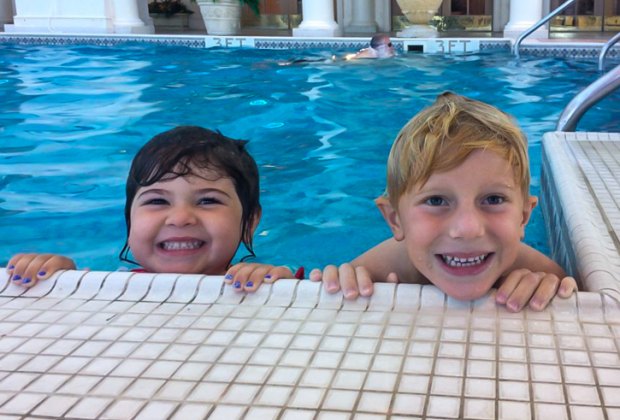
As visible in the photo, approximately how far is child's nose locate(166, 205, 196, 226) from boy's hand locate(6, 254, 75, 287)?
0.38m

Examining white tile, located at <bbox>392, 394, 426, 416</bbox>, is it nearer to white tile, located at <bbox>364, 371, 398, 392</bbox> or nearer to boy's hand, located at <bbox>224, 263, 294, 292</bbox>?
white tile, located at <bbox>364, 371, 398, 392</bbox>

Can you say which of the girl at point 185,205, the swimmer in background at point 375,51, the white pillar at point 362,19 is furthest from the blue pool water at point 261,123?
the white pillar at point 362,19

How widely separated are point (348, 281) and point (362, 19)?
15555mm

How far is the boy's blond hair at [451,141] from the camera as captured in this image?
1761 millimetres

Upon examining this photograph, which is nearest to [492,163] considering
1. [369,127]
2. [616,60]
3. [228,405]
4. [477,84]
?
[228,405]

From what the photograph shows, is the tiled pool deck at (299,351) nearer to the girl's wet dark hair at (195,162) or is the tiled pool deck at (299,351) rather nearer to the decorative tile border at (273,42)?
the girl's wet dark hair at (195,162)

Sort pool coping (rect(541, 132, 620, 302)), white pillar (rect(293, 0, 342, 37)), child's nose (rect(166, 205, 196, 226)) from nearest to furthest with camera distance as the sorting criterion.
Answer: pool coping (rect(541, 132, 620, 302)) → child's nose (rect(166, 205, 196, 226)) → white pillar (rect(293, 0, 342, 37))

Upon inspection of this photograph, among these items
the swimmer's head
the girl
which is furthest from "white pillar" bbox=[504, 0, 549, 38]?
the girl

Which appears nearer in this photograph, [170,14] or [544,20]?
[544,20]

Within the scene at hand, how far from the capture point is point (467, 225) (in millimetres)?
1694

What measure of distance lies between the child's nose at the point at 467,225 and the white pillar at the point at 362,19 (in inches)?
603

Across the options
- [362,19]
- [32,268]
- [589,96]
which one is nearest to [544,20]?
[589,96]

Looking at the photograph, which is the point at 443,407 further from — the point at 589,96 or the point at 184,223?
the point at 589,96

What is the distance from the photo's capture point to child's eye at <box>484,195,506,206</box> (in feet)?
5.83
